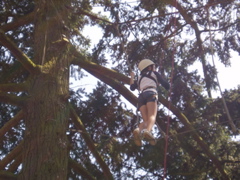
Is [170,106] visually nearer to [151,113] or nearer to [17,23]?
[151,113]

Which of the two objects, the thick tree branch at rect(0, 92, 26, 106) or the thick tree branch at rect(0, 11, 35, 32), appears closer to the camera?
the thick tree branch at rect(0, 92, 26, 106)

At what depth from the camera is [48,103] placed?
4.89 metres

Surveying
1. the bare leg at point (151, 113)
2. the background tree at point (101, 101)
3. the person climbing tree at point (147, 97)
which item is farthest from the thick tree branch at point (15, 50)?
the bare leg at point (151, 113)

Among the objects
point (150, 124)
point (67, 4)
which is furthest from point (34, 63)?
point (150, 124)

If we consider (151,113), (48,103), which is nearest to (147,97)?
(151,113)

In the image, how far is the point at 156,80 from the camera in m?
5.09

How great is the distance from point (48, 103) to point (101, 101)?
103 inches

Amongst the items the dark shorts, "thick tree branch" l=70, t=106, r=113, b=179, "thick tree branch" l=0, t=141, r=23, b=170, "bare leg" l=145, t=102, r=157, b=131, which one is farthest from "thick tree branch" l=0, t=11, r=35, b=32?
"bare leg" l=145, t=102, r=157, b=131

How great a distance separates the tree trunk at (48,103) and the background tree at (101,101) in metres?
0.01

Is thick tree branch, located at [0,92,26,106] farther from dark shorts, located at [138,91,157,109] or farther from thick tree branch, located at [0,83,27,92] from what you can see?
dark shorts, located at [138,91,157,109]

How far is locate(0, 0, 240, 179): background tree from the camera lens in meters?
4.84

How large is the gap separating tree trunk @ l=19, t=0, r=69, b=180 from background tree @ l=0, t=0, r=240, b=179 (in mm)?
14

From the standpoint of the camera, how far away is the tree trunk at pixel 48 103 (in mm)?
4344

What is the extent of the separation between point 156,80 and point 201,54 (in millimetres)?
3876
